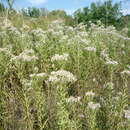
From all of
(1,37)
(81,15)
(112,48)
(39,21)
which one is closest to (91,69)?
(112,48)

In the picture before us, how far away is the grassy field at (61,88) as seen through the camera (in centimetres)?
222

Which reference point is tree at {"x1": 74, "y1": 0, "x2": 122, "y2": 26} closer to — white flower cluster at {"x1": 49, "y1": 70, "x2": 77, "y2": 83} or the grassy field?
the grassy field

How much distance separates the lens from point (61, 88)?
2.10 m

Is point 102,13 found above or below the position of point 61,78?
above

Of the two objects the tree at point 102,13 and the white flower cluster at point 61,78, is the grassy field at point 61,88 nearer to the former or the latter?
the white flower cluster at point 61,78

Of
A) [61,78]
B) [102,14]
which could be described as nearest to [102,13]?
[102,14]

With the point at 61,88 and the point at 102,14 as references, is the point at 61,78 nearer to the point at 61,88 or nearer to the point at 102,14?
the point at 61,88

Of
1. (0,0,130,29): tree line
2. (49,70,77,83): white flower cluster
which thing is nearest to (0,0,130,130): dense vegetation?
(49,70,77,83): white flower cluster

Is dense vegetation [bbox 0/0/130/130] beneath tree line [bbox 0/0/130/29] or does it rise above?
beneath

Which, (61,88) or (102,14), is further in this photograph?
(102,14)

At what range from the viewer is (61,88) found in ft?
6.88

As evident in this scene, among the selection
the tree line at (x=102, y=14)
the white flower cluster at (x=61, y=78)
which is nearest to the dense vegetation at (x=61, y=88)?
the white flower cluster at (x=61, y=78)

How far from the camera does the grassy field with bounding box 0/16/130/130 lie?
2217 millimetres

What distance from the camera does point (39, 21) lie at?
886cm
